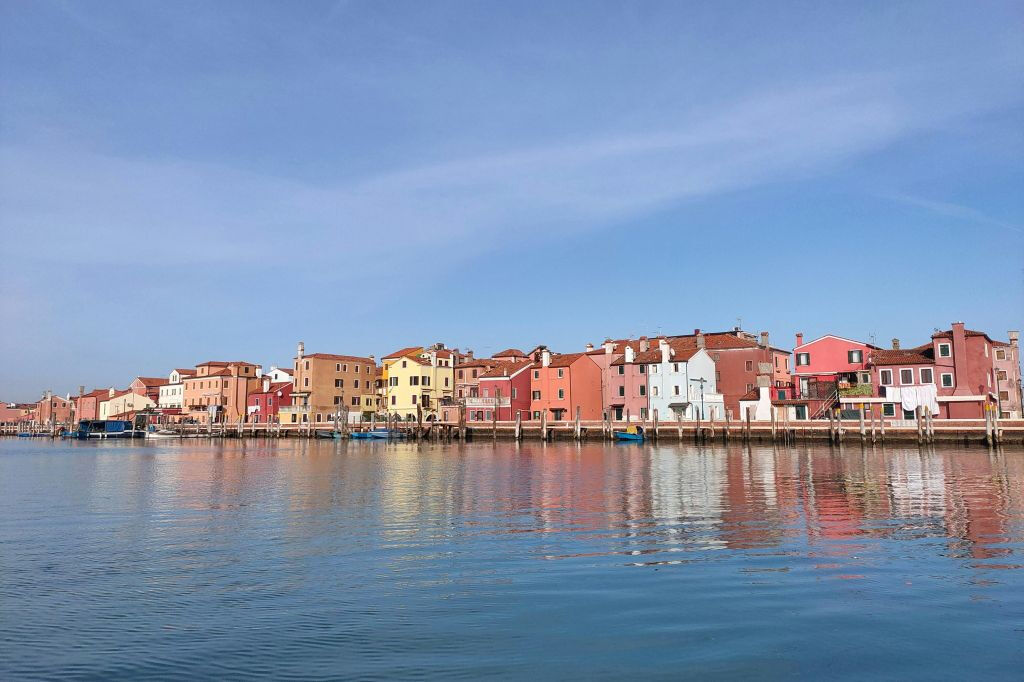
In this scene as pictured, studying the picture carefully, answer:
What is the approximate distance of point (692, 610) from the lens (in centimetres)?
1090

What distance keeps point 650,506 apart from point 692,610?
1174 centimetres

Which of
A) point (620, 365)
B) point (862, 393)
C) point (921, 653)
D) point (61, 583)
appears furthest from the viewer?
point (620, 365)

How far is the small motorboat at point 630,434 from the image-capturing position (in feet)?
228

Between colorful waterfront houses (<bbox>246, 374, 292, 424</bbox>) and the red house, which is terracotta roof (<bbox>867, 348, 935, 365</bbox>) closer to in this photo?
the red house

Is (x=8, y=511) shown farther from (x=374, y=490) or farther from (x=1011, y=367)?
(x=1011, y=367)

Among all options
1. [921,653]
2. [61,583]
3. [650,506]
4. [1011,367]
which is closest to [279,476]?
[650,506]

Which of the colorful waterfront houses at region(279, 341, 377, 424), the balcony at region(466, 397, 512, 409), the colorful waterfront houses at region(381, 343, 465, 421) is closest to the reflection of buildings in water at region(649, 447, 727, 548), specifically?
the balcony at region(466, 397, 512, 409)

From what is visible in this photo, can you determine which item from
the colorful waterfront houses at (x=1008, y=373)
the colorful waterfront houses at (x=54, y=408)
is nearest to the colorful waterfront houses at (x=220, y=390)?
the colorful waterfront houses at (x=54, y=408)

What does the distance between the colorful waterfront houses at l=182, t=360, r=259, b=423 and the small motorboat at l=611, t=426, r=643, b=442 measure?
70425 mm

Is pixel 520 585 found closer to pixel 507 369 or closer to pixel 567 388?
pixel 567 388

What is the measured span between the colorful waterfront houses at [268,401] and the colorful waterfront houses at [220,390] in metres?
1.56

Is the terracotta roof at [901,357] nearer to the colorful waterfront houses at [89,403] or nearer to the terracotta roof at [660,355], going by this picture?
the terracotta roof at [660,355]

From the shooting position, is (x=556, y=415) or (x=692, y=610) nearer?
(x=692, y=610)

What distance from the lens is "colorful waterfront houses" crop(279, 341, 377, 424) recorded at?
108938 mm
